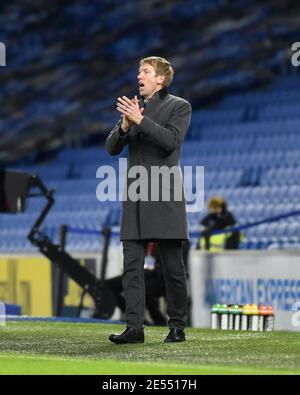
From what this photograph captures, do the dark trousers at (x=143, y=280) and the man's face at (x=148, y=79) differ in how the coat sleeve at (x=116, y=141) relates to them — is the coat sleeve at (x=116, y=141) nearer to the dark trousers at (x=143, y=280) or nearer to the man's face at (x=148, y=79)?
→ the man's face at (x=148, y=79)

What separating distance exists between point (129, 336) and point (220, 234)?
583 centimetres

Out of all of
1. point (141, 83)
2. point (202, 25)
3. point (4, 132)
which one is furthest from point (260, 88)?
point (141, 83)

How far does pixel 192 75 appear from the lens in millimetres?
21859

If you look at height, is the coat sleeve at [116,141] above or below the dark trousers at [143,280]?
above

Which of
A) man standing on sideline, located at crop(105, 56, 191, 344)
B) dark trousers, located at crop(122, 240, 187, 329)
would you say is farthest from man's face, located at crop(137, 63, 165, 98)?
dark trousers, located at crop(122, 240, 187, 329)

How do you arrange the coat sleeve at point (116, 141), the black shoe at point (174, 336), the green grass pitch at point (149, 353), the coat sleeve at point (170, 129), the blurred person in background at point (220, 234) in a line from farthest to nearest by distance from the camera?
1. the blurred person in background at point (220, 234)
2. the black shoe at point (174, 336)
3. the coat sleeve at point (116, 141)
4. the coat sleeve at point (170, 129)
5. the green grass pitch at point (149, 353)

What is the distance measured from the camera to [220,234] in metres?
13.0

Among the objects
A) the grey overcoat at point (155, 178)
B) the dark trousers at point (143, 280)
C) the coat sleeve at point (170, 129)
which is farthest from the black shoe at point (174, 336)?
the coat sleeve at point (170, 129)

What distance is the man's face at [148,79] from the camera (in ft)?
23.8

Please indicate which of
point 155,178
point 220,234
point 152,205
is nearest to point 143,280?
point 152,205

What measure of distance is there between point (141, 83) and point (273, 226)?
8.62 metres
